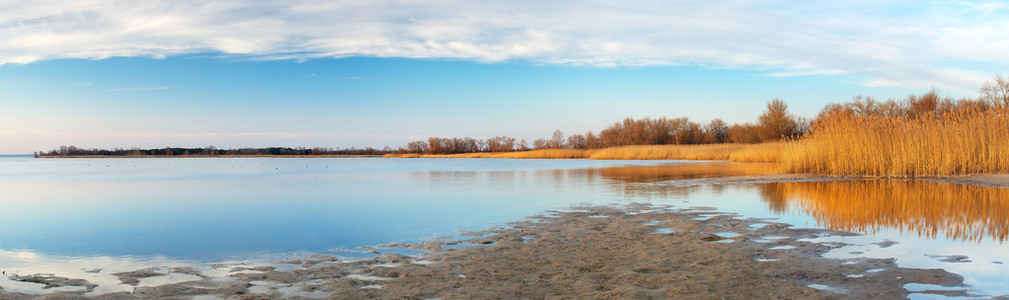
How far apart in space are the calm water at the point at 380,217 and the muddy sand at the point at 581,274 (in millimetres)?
329

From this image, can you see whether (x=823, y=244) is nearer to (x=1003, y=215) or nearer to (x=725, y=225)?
(x=725, y=225)

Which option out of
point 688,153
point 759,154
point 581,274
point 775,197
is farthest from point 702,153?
point 581,274

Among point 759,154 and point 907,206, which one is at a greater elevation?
point 759,154

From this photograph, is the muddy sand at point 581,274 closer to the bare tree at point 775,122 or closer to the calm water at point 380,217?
the calm water at point 380,217

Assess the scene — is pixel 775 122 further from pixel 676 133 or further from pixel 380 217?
pixel 380 217

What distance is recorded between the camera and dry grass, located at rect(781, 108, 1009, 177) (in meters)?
12.4

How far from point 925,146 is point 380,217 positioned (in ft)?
37.9

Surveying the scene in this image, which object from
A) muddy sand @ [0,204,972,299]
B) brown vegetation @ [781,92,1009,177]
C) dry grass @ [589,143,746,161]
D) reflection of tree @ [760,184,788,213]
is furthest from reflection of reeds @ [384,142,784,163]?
muddy sand @ [0,204,972,299]

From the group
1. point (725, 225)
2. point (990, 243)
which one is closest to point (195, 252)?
point (725, 225)

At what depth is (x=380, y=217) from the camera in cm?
696

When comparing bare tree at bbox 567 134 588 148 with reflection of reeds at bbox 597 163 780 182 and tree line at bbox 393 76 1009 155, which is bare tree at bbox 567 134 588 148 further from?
reflection of reeds at bbox 597 163 780 182

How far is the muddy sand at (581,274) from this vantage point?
3201 millimetres

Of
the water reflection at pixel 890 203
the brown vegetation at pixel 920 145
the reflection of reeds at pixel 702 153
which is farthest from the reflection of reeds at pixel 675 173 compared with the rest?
the reflection of reeds at pixel 702 153

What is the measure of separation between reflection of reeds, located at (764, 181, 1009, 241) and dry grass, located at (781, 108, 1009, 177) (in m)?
1.62
